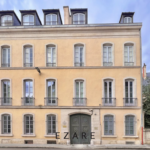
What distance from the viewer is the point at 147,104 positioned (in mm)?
15789

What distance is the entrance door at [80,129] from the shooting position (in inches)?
569

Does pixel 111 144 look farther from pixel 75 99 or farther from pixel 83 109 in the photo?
pixel 75 99

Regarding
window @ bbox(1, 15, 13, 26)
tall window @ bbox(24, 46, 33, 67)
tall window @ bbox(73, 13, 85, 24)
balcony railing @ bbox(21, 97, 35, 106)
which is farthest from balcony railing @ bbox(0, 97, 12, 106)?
tall window @ bbox(73, 13, 85, 24)

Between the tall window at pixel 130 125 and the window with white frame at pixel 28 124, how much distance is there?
30.3 ft

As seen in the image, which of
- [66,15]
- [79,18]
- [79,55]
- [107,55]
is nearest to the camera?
[107,55]

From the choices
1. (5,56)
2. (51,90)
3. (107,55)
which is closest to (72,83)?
(51,90)

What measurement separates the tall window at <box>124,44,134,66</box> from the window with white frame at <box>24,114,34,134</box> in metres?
10.9

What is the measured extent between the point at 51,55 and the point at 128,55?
7755mm

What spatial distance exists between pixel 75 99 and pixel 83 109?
123 centimetres

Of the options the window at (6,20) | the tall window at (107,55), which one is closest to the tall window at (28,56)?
the window at (6,20)

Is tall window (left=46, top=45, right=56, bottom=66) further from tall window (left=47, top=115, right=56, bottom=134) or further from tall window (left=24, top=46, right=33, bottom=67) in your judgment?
tall window (left=47, top=115, right=56, bottom=134)

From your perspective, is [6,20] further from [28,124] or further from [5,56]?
[28,124]

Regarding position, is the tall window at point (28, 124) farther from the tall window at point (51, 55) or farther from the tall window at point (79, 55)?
the tall window at point (79, 55)

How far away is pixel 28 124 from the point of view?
14.7 metres
